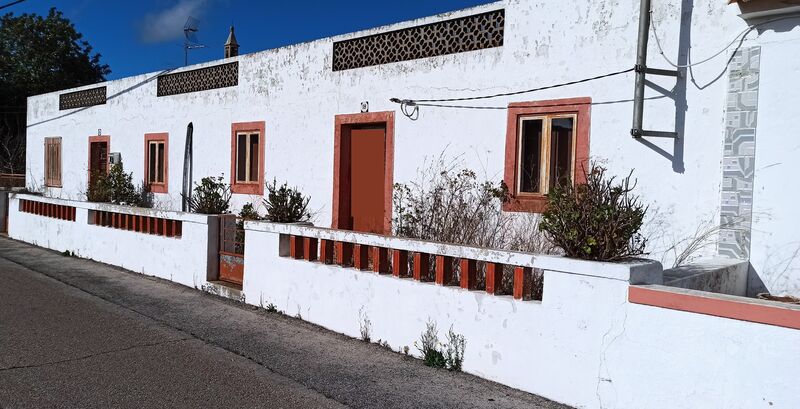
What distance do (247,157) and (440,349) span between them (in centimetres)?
693

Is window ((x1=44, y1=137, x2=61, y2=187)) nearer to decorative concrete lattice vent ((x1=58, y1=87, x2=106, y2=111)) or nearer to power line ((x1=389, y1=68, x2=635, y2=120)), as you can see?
decorative concrete lattice vent ((x1=58, y1=87, x2=106, y2=111))

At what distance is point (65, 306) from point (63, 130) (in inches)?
439

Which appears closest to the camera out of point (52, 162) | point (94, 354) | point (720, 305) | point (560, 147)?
point (720, 305)

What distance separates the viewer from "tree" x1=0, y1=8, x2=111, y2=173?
30.2m

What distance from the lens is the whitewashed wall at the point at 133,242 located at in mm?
9172

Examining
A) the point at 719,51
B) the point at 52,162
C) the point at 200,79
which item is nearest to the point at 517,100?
the point at 719,51

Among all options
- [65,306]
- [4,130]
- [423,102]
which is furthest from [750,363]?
[4,130]

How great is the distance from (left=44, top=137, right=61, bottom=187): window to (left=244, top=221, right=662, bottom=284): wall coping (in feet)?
42.9

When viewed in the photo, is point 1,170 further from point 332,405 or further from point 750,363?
point 750,363

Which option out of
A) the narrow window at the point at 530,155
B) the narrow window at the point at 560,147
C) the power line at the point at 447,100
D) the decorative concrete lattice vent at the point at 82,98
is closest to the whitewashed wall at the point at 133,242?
the decorative concrete lattice vent at the point at 82,98

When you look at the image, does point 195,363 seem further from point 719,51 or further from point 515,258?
point 719,51

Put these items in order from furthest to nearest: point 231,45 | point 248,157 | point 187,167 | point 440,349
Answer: point 231,45
point 187,167
point 248,157
point 440,349

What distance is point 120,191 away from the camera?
14047 millimetres

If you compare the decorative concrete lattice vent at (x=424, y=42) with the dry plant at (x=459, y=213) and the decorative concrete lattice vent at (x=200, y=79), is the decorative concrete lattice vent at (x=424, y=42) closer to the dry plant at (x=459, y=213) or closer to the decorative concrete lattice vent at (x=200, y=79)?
the dry plant at (x=459, y=213)
